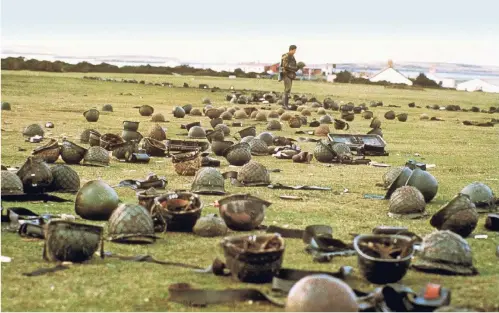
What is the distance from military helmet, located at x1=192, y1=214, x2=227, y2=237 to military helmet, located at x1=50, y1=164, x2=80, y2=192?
3.45 meters

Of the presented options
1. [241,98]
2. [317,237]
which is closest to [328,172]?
[317,237]

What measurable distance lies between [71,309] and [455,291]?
3744 millimetres

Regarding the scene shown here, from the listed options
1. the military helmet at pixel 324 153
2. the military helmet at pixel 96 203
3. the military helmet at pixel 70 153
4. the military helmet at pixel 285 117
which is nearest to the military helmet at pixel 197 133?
the military helmet at pixel 324 153

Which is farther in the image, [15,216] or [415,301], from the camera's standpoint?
[15,216]

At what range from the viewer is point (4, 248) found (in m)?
9.28

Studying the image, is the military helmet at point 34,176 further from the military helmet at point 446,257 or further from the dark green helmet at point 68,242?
the military helmet at point 446,257

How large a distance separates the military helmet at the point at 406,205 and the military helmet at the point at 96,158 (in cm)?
686

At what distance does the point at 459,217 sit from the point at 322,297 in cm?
483

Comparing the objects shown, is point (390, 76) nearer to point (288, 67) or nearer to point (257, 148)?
point (288, 67)

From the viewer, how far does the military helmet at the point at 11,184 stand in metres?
12.0

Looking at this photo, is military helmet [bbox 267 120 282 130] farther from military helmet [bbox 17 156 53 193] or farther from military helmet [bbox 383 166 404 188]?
military helmet [bbox 17 156 53 193]

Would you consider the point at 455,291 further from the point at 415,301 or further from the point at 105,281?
the point at 105,281

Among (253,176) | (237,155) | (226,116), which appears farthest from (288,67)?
(253,176)

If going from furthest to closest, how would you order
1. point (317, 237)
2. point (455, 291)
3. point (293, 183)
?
point (293, 183) < point (317, 237) < point (455, 291)
